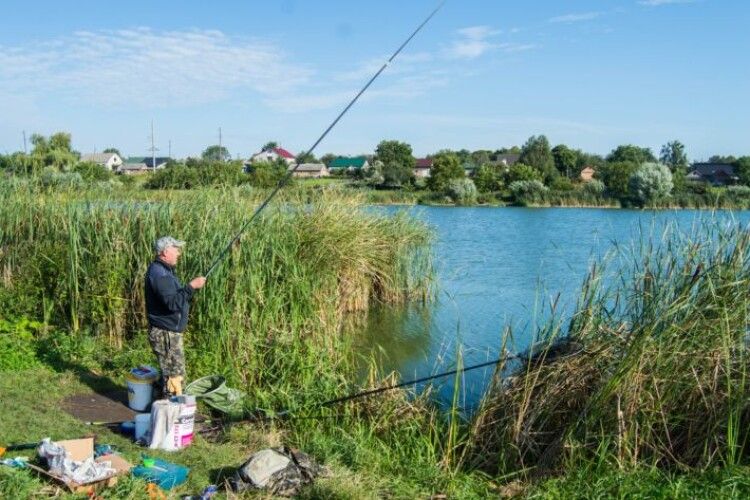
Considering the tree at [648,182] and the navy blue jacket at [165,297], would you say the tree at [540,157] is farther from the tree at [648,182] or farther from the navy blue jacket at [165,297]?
the navy blue jacket at [165,297]

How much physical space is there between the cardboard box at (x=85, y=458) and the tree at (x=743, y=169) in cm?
6471

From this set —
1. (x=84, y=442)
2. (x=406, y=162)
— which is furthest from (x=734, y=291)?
(x=406, y=162)

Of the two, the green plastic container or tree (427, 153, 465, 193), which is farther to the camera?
tree (427, 153, 465, 193)

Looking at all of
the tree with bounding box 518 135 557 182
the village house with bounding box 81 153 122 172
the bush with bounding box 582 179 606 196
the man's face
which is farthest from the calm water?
the tree with bounding box 518 135 557 182

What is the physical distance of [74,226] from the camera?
9.09 m

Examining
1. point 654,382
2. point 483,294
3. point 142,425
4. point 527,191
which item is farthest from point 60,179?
point 527,191

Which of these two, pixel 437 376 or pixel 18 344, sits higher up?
pixel 437 376

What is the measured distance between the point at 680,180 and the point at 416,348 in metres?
42.0

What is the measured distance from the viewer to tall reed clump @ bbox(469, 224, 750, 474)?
5645mm

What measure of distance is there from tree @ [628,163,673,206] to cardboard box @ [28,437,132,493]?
38683 mm

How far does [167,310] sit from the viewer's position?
6594mm

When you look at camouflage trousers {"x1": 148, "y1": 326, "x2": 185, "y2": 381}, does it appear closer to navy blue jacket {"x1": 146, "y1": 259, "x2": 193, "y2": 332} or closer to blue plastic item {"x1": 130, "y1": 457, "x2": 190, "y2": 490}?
navy blue jacket {"x1": 146, "y1": 259, "x2": 193, "y2": 332}

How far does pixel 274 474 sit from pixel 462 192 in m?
46.1

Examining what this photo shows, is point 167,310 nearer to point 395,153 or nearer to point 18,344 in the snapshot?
point 18,344
